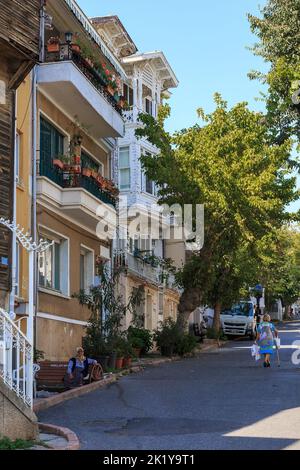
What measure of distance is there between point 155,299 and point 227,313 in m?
7.90

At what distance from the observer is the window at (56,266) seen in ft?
64.7

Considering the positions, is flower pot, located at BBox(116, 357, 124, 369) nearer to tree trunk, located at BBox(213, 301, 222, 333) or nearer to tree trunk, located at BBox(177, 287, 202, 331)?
tree trunk, located at BBox(177, 287, 202, 331)

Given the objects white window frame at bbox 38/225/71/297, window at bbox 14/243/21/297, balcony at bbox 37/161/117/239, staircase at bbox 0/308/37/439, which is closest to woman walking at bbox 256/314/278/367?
white window frame at bbox 38/225/71/297

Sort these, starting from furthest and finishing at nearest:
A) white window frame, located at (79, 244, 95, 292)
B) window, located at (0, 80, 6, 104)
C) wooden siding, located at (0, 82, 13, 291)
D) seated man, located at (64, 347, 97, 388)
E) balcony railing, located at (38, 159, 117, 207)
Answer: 1. white window frame, located at (79, 244, 95, 292)
2. balcony railing, located at (38, 159, 117, 207)
3. window, located at (0, 80, 6, 104)
4. wooden siding, located at (0, 82, 13, 291)
5. seated man, located at (64, 347, 97, 388)

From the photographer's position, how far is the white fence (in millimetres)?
9751

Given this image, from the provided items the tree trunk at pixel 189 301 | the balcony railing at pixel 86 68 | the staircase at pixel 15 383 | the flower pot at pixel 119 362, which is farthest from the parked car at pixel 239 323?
the staircase at pixel 15 383

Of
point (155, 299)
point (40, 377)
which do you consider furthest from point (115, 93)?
point (155, 299)

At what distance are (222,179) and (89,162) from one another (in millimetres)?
4676

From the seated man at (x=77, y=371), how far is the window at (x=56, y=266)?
154 inches

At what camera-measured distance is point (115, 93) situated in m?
23.6

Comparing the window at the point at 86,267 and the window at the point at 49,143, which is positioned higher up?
the window at the point at 49,143

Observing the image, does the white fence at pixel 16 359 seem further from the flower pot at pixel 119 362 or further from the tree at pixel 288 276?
the tree at pixel 288 276

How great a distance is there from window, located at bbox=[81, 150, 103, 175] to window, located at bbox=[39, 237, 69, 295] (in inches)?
114
